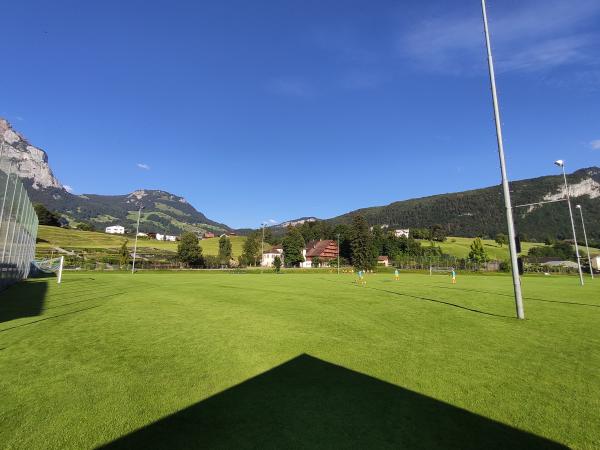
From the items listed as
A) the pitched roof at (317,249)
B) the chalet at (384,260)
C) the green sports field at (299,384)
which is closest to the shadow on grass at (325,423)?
the green sports field at (299,384)

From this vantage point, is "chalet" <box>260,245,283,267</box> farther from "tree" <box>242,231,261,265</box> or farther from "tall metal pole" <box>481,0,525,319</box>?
"tall metal pole" <box>481,0,525,319</box>

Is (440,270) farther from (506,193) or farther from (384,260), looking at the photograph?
(506,193)

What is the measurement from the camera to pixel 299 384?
597cm

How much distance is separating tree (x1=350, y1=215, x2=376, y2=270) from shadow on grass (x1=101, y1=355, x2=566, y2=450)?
323 ft

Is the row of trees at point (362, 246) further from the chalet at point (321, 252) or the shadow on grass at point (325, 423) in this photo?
the shadow on grass at point (325, 423)

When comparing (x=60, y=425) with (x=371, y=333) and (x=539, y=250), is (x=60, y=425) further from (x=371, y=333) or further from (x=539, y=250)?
(x=539, y=250)

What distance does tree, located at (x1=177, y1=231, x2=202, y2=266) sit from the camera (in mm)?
94356

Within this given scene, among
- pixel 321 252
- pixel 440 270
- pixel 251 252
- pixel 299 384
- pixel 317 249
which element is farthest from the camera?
pixel 317 249

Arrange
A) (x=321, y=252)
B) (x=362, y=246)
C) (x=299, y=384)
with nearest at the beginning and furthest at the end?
(x=299, y=384), (x=362, y=246), (x=321, y=252)

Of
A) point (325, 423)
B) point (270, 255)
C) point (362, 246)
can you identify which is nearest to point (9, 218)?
point (325, 423)

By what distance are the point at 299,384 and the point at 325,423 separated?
1466 mm

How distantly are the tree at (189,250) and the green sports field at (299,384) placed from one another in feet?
280

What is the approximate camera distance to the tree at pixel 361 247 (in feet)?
339

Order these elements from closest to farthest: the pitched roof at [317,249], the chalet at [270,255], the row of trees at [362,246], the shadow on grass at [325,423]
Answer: the shadow on grass at [325,423] → the row of trees at [362,246] → the pitched roof at [317,249] → the chalet at [270,255]
